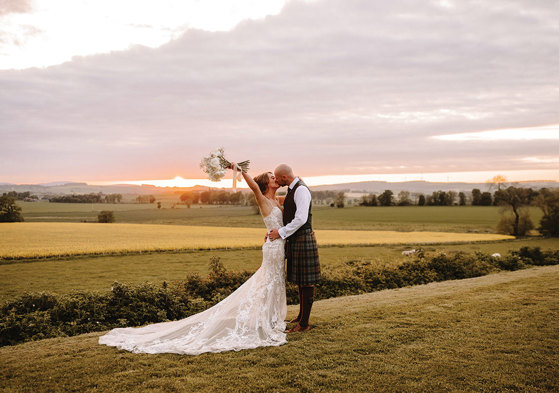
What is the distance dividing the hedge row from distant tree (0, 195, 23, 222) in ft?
130

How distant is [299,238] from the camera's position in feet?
22.8

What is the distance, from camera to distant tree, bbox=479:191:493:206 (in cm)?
Result: 8581

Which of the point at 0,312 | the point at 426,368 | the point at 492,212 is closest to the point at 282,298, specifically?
the point at 426,368

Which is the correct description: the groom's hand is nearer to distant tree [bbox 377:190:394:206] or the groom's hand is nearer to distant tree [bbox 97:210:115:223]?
distant tree [bbox 97:210:115:223]

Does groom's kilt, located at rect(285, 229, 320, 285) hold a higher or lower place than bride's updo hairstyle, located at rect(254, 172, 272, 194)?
lower

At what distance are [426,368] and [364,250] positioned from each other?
25150 mm

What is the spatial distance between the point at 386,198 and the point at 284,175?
289 ft

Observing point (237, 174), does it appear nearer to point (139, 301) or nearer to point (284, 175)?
point (284, 175)

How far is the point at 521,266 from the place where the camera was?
2073 centimetres

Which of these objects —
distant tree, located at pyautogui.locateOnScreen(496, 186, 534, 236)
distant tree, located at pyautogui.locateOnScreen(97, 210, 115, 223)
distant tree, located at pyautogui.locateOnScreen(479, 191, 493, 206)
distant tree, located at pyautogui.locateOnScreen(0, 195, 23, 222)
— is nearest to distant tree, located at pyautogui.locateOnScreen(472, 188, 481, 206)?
distant tree, located at pyautogui.locateOnScreen(479, 191, 493, 206)

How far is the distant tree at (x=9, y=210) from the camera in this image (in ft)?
142

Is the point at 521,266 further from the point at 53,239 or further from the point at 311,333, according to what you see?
the point at 53,239

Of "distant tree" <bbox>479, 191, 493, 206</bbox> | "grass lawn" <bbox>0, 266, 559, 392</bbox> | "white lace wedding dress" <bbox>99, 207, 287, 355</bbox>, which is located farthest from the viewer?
"distant tree" <bbox>479, 191, 493, 206</bbox>

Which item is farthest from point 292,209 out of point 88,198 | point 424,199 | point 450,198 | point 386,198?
point 450,198
